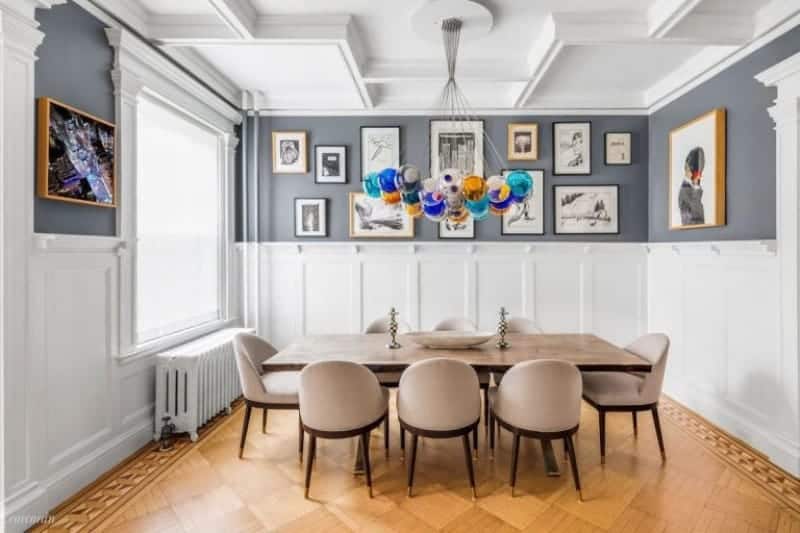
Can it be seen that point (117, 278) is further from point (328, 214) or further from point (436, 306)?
point (436, 306)

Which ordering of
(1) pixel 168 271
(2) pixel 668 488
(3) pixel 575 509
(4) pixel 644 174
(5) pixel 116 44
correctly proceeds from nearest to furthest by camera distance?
(3) pixel 575 509 < (2) pixel 668 488 < (5) pixel 116 44 < (1) pixel 168 271 < (4) pixel 644 174

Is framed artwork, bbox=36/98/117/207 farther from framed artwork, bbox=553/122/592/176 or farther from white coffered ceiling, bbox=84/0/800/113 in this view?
framed artwork, bbox=553/122/592/176

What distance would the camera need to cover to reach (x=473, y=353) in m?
2.84

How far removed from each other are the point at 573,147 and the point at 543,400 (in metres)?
3.24

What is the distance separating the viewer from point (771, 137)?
296cm

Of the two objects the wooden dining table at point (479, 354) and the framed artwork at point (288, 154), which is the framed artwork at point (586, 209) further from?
the framed artwork at point (288, 154)

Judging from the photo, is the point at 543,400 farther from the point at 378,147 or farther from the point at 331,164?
the point at 331,164

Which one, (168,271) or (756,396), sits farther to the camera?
(168,271)

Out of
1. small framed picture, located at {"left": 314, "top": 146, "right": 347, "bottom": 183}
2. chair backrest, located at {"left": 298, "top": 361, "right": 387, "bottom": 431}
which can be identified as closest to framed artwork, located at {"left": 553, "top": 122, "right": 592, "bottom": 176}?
small framed picture, located at {"left": 314, "top": 146, "right": 347, "bottom": 183}

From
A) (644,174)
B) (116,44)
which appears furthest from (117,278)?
(644,174)

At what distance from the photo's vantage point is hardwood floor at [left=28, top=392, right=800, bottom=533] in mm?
2225

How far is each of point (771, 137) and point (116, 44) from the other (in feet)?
15.1

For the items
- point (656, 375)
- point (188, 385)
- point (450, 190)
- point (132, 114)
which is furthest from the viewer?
point (188, 385)

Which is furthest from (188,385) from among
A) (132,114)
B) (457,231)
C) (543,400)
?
(457,231)
